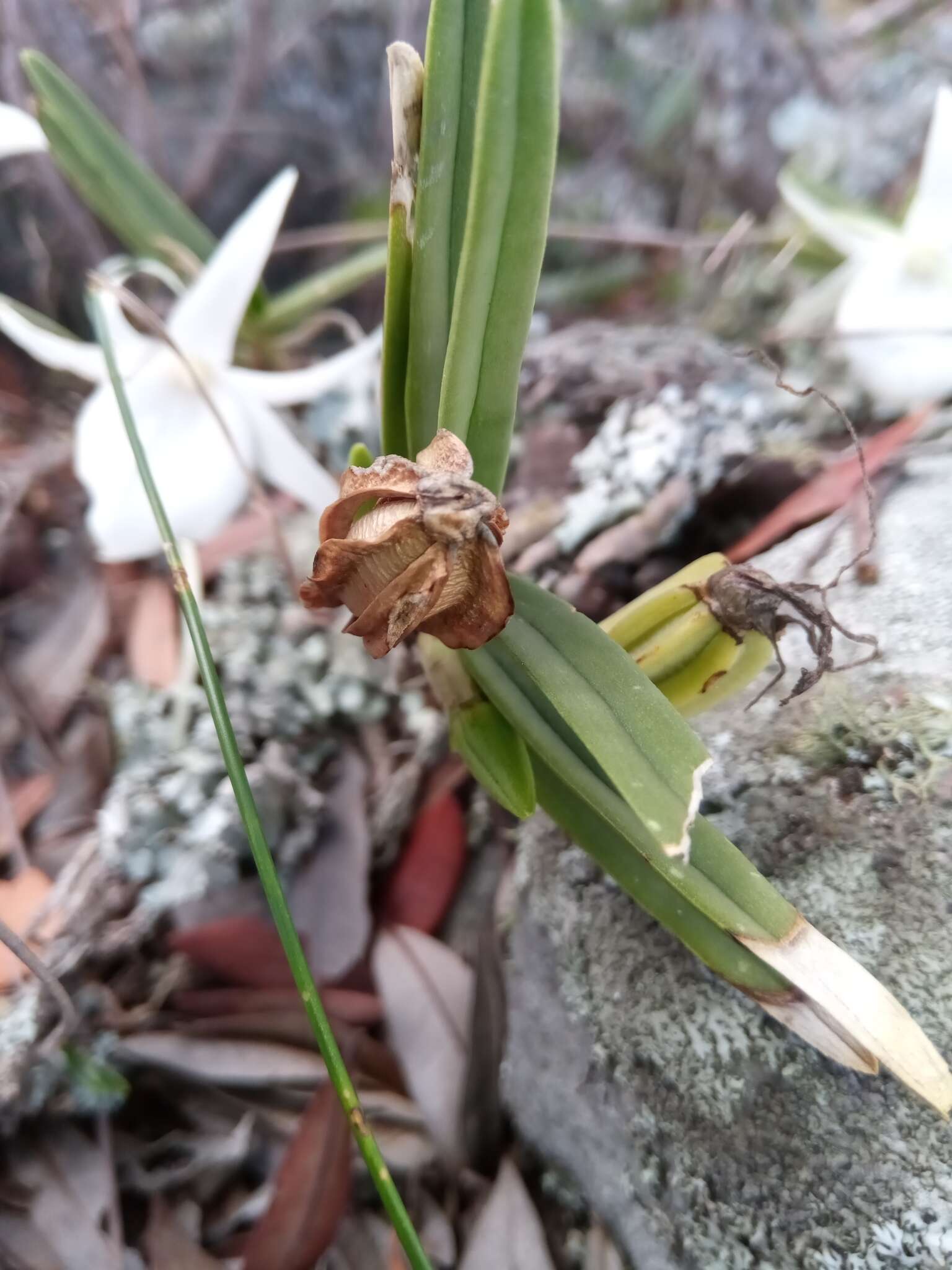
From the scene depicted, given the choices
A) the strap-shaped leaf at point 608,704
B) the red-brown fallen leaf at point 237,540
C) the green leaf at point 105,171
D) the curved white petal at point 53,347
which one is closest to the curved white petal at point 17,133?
the green leaf at point 105,171

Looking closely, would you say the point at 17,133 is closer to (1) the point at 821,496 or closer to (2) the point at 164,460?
(2) the point at 164,460

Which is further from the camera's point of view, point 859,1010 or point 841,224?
point 841,224

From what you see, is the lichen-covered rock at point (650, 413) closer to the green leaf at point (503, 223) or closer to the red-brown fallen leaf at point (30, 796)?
the green leaf at point (503, 223)

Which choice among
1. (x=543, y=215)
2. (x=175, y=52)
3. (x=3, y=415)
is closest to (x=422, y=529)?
(x=543, y=215)

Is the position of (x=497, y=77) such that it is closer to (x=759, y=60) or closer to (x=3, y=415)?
(x=3, y=415)

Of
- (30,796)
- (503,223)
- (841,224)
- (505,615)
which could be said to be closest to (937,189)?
(841,224)

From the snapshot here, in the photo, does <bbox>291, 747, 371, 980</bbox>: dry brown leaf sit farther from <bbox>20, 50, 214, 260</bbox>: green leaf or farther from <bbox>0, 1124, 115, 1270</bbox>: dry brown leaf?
<bbox>20, 50, 214, 260</bbox>: green leaf
